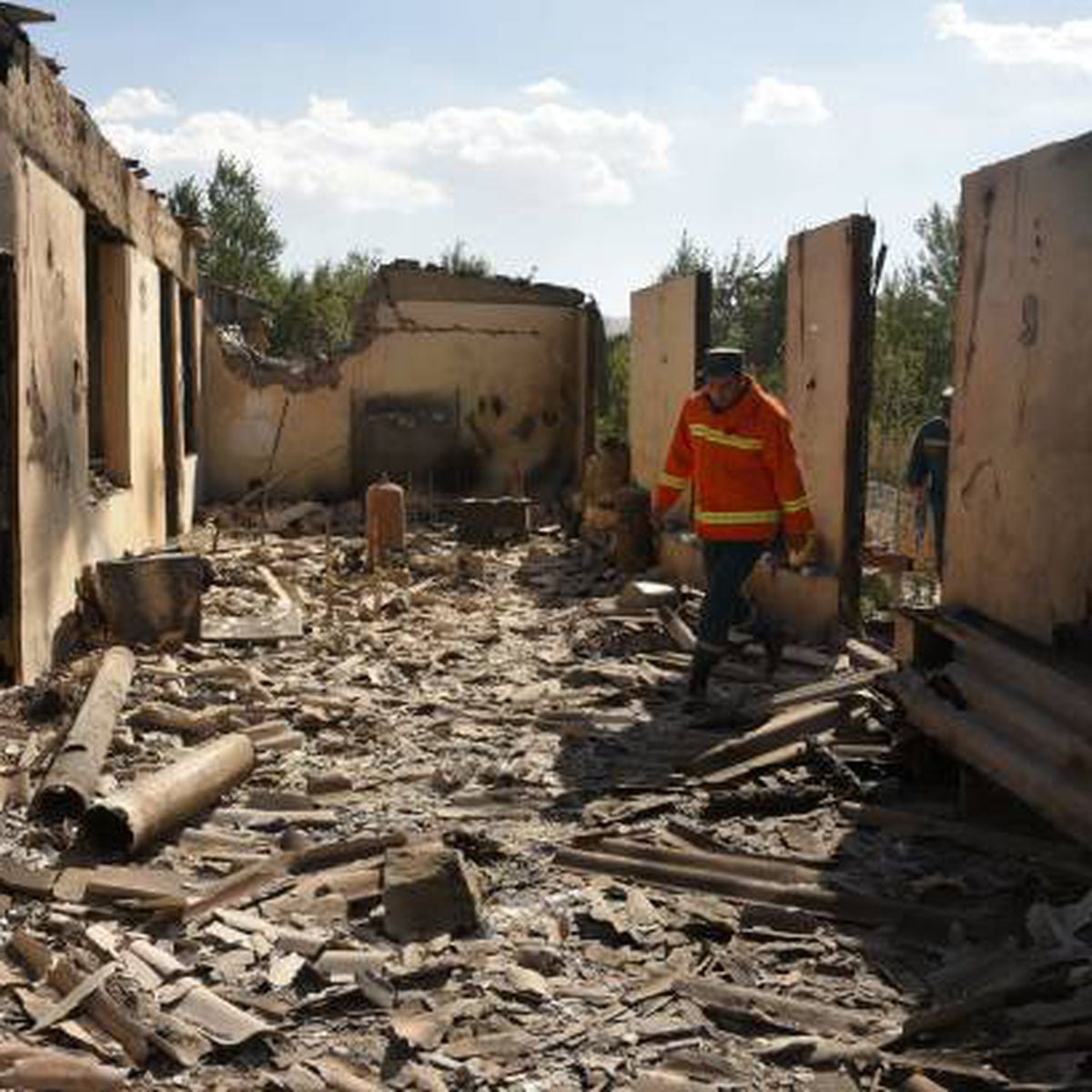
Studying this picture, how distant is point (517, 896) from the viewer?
5.18m

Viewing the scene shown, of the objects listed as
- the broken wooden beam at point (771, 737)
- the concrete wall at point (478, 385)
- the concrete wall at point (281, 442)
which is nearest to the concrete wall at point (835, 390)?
the broken wooden beam at point (771, 737)

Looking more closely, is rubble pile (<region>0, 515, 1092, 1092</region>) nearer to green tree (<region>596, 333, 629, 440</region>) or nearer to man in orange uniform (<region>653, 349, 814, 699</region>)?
man in orange uniform (<region>653, 349, 814, 699</region>)

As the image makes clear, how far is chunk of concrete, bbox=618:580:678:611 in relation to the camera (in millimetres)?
11023

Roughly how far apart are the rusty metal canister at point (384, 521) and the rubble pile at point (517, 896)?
17.1 ft

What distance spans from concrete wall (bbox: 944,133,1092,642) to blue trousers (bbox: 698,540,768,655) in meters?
1.62

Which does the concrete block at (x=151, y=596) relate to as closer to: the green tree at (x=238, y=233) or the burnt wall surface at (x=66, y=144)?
the burnt wall surface at (x=66, y=144)

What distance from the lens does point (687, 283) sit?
12898 mm

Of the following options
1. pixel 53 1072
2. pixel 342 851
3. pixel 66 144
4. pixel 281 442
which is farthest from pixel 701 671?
pixel 281 442

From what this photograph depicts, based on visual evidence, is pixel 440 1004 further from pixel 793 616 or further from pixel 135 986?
pixel 793 616

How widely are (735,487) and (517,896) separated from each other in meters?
3.58

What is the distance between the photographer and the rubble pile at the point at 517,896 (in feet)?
13.1

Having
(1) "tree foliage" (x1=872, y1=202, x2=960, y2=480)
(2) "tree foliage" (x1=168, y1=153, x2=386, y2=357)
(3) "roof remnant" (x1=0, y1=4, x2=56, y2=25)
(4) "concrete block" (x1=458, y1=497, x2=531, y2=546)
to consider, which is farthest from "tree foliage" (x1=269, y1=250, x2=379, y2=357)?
(3) "roof remnant" (x1=0, y1=4, x2=56, y2=25)

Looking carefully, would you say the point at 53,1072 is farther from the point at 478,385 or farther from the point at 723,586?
the point at 478,385

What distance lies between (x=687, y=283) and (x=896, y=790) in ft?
24.8
